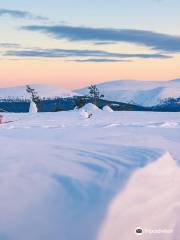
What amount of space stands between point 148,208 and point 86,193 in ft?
2.18

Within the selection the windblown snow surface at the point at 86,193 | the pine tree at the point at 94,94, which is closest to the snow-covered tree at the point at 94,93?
the pine tree at the point at 94,94

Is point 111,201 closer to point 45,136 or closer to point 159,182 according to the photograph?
point 159,182

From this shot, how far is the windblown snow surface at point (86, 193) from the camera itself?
3697mm

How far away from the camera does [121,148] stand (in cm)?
643

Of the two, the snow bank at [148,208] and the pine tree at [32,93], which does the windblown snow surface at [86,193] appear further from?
the pine tree at [32,93]

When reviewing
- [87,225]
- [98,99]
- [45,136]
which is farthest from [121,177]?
[98,99]

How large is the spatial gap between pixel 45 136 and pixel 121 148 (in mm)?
8114

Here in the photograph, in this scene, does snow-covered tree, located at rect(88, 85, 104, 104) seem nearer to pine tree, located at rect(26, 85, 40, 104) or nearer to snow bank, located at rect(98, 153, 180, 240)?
pine tree, located at rect(26, 85, 40, 104)

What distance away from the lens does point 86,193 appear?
420 cm

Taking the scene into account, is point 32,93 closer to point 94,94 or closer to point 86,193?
point 94,94

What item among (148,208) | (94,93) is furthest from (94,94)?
(148,208)

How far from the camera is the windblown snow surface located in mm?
3697

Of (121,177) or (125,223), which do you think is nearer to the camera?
(125,223)

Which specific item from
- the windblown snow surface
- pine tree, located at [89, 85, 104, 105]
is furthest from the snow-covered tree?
the windblown snow surface
